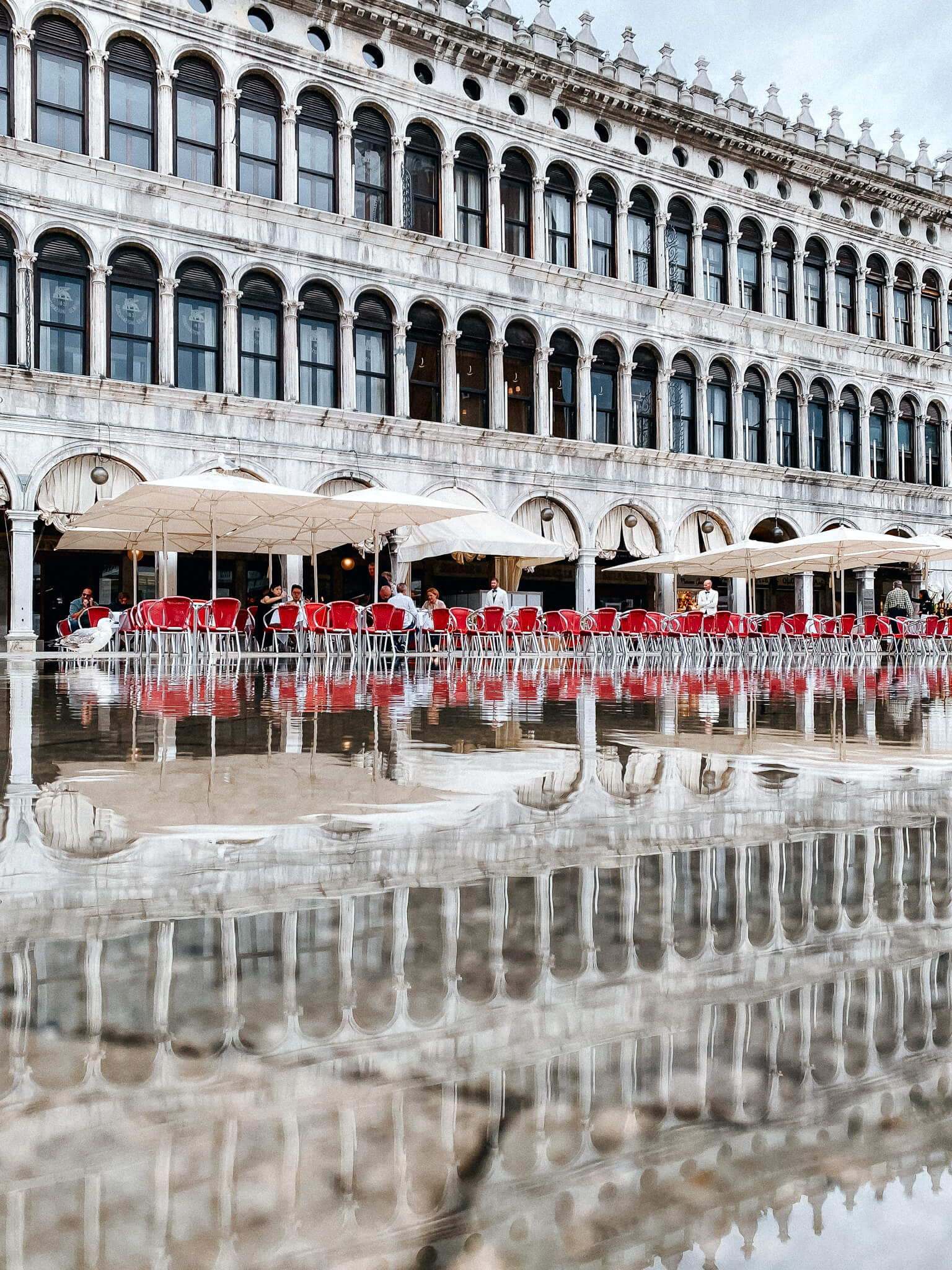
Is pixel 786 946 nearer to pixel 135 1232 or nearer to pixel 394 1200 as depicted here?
pixel 394 1200

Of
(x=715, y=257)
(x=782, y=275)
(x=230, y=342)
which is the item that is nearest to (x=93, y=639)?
(x=230, y=342)

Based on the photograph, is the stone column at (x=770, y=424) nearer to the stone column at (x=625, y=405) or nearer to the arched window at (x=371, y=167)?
the stone column at (x=625, y=405)

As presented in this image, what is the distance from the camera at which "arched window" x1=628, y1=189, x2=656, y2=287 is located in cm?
2820

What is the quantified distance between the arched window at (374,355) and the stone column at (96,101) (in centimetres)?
636

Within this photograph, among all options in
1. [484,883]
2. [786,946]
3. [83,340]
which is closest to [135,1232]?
[786,946]

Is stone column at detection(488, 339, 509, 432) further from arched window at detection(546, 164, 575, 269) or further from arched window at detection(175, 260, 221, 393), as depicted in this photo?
arched window at detection(175, 260, 221, 393)

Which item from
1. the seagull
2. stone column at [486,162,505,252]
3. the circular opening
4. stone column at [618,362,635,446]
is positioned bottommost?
the seagull

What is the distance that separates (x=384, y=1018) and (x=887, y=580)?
121ft

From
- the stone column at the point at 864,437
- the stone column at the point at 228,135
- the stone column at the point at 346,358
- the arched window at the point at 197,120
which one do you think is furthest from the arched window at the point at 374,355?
the stone column at the point at 864,437

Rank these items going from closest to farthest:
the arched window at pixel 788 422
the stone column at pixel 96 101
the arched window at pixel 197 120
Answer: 1. the stone column at pixel 96 101
2. the arched window at pixel 197 120
3. the arched window at pixel 788 422

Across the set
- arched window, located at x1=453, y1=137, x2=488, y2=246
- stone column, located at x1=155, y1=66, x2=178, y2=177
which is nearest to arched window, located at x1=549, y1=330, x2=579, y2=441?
arched window, located at x1=453, y1=137, x2=488, y2=246

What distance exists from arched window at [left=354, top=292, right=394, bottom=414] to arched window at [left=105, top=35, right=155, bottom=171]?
5.53m

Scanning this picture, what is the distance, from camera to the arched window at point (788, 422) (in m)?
31.0

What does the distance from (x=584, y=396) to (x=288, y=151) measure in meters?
9.44
